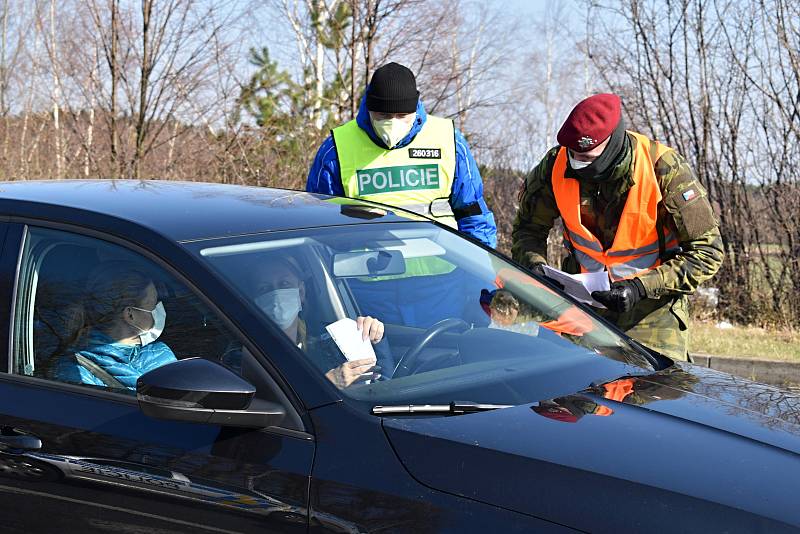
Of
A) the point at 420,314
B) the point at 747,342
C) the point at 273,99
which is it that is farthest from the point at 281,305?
the point at 273,99

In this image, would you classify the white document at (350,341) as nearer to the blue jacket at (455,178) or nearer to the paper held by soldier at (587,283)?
the paper held by soldier at (587,283)

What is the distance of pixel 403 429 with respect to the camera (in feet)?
8.08

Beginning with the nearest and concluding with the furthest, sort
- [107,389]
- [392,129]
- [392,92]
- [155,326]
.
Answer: [107,389], [155,326], [392,92], [392,129]

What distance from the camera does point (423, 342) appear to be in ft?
10.0

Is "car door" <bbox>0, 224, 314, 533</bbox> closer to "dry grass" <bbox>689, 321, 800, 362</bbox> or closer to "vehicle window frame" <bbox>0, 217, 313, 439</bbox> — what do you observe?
"vehicle window frame" <bbox>0, 217, 313, 439</bbox>

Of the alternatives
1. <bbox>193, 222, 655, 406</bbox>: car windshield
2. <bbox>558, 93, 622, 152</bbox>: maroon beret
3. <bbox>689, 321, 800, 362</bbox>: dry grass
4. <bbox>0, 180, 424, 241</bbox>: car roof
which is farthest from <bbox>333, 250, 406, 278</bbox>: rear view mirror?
<bbox>689, 321, 800, 362</bbox>: dry grass

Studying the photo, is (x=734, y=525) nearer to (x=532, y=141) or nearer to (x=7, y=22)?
(x=532, y=141)

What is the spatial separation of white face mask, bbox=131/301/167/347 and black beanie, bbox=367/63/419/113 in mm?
2318

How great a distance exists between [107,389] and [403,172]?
103 inches

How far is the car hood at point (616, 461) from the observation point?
2.20m

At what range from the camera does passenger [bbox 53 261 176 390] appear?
297 cm

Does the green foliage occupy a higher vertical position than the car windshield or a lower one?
higher

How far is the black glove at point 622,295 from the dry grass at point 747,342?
4.09m

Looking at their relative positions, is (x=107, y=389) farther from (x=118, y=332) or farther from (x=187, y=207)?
(x=187, y=207)
